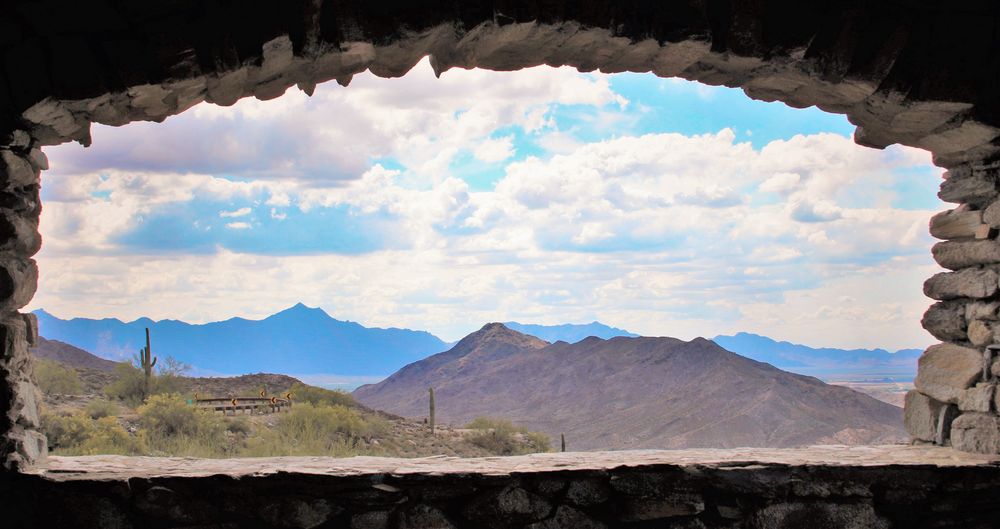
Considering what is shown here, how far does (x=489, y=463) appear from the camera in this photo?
10.9 ft

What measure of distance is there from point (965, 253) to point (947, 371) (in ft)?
1.75

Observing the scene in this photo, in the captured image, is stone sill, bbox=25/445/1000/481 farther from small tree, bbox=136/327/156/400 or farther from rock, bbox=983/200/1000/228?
small tree, bbox=136/327/156/400

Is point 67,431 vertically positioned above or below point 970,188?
below

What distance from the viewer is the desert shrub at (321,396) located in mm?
8631

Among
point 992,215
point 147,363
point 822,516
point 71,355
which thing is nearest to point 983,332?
point 992,215

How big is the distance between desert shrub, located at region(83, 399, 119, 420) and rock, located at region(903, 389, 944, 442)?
6438mm

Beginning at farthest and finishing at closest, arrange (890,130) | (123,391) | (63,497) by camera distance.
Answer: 1. (123,391)
2. (890,130)
3. (63,497)

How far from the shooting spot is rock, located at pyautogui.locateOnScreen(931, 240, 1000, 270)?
3572mm

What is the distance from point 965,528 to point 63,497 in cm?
337

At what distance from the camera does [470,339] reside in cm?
1139

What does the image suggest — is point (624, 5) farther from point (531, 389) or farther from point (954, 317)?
point (531, 389)

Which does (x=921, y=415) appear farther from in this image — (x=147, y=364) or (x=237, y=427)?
(x=147, y=364)

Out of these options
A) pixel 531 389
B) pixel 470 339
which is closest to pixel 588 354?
pixel 531 389

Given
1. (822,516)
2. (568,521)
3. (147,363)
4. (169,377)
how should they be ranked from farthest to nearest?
(169,377), (147,363), (822,516), (568,521)
